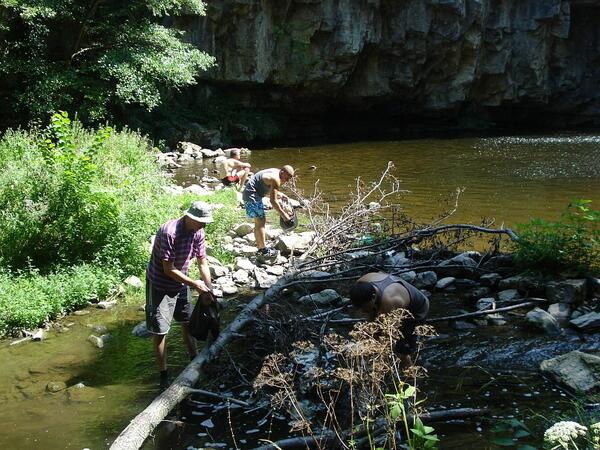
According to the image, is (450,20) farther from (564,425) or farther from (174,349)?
(564,425)

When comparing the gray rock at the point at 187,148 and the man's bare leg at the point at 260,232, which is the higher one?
the gray rock at the point at 187,148

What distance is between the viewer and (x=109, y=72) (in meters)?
16.9

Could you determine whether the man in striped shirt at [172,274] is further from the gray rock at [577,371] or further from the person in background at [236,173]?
the person in background at [236,173]

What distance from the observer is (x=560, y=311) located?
7.02 meters

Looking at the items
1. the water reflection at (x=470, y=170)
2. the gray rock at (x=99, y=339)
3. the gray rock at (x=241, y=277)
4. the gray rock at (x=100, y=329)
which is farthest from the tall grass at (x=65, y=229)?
the water reflection at (x=470, y=170)

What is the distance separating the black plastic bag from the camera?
574 centimetres

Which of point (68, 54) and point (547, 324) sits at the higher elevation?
point (68, 54)

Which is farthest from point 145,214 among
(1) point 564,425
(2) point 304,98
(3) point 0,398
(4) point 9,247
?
(2) point 304,98

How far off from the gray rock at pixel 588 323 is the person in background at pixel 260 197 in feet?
15.2

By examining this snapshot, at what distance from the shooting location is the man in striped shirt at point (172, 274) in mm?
5531

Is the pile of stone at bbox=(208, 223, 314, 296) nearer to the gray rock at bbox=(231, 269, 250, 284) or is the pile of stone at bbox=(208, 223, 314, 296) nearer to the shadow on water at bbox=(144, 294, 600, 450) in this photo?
the gray rock at bbox=(231, 269, 250, 284)

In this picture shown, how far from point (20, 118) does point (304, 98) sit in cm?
1625

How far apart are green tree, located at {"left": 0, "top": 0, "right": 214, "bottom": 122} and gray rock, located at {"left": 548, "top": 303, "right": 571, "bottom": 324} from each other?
44.9ft

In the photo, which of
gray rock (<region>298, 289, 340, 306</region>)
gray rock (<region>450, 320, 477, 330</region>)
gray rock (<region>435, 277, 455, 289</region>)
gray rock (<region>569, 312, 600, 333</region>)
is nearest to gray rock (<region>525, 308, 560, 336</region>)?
gray rock (<region>569, 312, 600, 333</region>)
